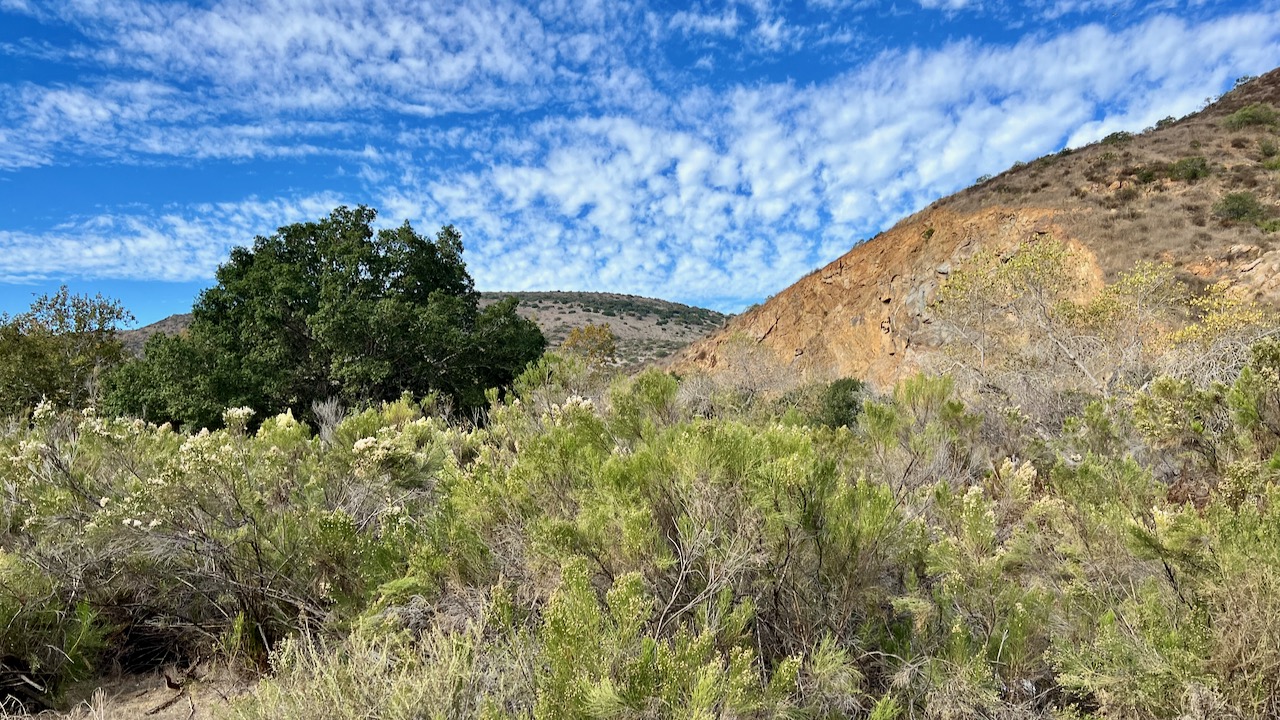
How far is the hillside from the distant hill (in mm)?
19594

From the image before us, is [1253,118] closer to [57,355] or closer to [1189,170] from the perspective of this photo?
[1189,170]

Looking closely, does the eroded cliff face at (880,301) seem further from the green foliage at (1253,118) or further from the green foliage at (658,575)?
the green foliage at (658,575)

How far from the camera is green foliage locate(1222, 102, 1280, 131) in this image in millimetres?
22103

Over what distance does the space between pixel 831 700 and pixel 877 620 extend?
1.88 feet

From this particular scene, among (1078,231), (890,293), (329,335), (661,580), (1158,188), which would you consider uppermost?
(1158,188)

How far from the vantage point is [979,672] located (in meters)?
2.24

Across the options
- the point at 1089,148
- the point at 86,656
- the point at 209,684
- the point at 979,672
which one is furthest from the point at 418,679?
the point at 1089,148

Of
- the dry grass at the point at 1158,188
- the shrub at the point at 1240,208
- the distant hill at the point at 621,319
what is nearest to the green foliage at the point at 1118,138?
the dry grass at the point at 1158,188

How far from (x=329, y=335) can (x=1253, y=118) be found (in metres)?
33.1

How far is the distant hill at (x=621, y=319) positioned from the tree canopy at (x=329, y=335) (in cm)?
2516

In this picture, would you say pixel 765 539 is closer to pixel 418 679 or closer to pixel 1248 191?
pixel 418 679

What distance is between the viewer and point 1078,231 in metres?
19.6

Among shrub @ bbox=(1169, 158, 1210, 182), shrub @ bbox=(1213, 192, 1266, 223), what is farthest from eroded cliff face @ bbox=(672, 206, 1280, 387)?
shrub @ bbox=(1169, 158, 1210, 182)

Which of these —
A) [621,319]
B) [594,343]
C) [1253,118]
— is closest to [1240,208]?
[1253,118]
